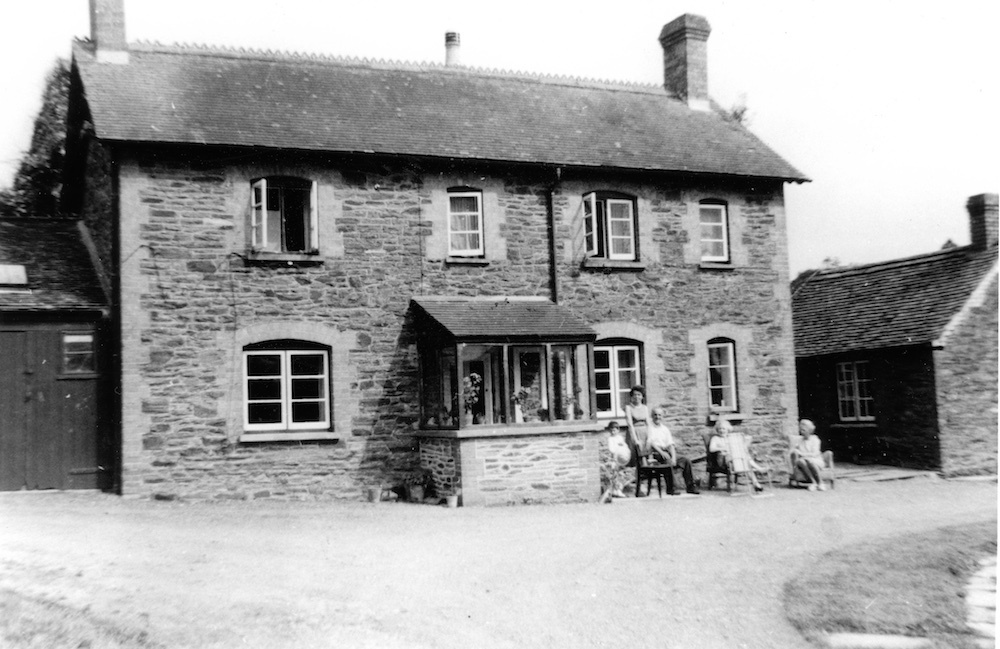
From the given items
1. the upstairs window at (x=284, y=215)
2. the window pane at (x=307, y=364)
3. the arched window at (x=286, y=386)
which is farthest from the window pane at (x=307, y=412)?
the upstairs window at (x=284, y=215)

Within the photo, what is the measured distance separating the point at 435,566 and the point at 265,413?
6.65m

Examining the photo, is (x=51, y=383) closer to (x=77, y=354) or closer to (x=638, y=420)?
(x=77, y=354)

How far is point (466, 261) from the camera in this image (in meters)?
16.0

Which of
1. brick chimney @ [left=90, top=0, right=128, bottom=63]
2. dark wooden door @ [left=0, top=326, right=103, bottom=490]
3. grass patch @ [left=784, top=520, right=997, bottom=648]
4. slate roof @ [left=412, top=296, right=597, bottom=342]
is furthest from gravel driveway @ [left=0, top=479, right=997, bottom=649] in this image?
brick chimney @ [left=90, top=0, right=128, bottom=63]

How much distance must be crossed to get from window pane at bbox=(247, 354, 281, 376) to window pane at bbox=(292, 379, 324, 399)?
394 mm

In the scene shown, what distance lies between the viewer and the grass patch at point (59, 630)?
20.8 feet

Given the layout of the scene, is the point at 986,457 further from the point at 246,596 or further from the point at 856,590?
the point at 246,596

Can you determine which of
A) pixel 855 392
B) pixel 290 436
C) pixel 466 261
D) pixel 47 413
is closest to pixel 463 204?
pixel 466 261

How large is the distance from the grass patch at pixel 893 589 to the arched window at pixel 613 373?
7.03 meters

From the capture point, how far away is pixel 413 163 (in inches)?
623

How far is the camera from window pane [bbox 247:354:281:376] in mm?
14789

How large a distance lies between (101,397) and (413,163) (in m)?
6.48

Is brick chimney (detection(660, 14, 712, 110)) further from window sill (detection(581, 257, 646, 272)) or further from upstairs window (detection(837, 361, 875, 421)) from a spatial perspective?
upstairs window (detection(837, 361, 875, 421))

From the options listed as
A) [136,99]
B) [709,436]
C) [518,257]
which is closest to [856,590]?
[709,436]
